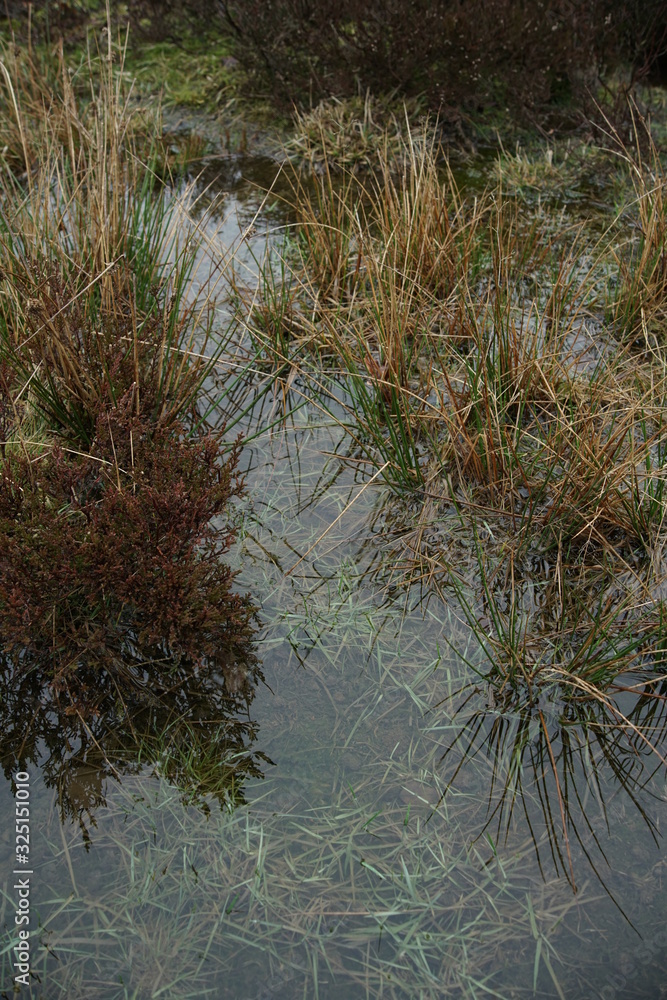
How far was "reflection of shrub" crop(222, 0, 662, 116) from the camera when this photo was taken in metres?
4.84

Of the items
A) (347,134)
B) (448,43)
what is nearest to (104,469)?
(347,134)

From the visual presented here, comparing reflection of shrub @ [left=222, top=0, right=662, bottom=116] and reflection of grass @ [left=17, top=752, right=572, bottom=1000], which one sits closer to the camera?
reflection of grass @ [left=17, top=752, right=572, bottom=1000]

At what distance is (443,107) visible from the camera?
493 cm

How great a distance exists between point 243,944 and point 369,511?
144 centimetres

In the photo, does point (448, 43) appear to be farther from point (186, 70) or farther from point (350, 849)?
point (350, 849)

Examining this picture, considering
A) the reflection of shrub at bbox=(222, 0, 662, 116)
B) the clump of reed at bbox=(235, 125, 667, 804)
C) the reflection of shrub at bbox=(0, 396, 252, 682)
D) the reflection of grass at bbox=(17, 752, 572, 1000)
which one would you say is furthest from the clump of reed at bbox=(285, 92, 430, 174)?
the reflection of grass at bbox=(17, 752, 572, 1000)

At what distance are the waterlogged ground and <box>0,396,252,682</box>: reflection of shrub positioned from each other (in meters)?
0.20

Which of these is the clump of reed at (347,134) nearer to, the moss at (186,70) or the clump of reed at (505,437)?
the moss at (186,70)

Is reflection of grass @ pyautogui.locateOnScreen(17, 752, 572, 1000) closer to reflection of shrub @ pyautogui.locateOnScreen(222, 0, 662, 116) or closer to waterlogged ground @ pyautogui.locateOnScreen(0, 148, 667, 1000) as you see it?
waterlogged ground @ pyautogui.locateOnScreen(0, 148, 667, 1000)

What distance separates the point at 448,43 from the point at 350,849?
A: 15.8ft

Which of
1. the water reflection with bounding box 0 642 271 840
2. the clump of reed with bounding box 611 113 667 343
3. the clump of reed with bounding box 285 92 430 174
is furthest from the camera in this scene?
the clump of reed with bounding box 285 92 430 174

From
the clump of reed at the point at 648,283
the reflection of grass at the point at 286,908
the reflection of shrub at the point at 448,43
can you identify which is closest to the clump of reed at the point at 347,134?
the reflection of shrub at the point at 448,43

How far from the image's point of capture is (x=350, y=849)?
73.9 inches

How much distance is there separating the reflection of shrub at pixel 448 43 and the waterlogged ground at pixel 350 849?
398cm
